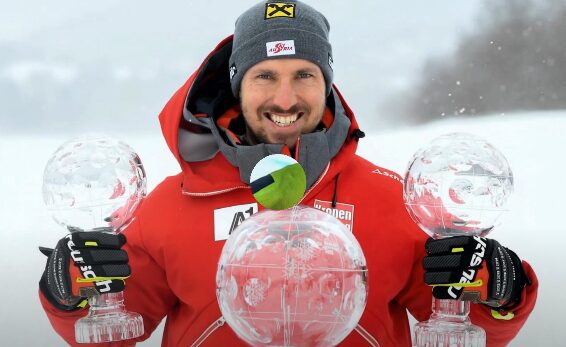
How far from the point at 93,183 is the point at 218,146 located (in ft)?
1.93

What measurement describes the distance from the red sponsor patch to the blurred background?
A: 174 cm

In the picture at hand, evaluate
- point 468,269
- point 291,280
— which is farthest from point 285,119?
point 291,280

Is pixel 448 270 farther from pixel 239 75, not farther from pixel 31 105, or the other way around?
pixel 31 105

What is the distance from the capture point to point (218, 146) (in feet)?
8.18

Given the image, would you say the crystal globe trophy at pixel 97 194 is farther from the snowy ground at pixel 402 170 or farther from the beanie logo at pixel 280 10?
the snowy ground at pixel 402 170

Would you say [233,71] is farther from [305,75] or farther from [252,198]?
[252,198]

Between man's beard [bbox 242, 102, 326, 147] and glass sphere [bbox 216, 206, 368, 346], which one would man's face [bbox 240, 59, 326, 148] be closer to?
man's beard [bbox 242, 102, 326, 147]

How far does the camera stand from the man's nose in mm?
2375

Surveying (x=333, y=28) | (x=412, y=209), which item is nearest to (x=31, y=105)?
(x=333, y=28)

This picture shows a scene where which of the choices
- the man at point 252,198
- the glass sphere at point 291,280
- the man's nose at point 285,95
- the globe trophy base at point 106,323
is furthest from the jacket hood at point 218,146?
the glass sphere at point 291,280

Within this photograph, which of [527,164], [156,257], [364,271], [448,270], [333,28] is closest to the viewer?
[364,271]

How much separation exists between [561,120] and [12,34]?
2.90 meters

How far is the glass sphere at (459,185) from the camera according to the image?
6.23ft

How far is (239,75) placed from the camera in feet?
8.13
